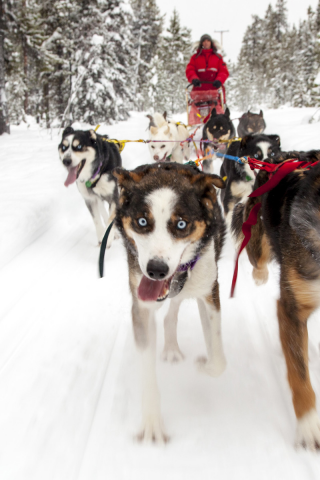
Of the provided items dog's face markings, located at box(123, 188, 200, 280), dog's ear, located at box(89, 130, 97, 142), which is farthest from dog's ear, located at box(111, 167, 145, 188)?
dog's ear, located at box(89, 130, 97, 142)

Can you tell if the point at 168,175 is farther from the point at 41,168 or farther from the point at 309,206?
the point at 41,168

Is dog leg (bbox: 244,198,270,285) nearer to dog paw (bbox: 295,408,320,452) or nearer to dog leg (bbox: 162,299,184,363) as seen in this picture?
dog leg (bbox: 162,299,184,363)

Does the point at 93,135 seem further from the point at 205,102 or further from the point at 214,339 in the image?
the point at 205,102

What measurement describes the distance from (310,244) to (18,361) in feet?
6.21

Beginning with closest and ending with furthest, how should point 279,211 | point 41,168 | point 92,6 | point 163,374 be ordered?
point 279,211 → point 163,374 → point 41,168 → point 92,6

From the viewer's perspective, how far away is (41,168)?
723 cm

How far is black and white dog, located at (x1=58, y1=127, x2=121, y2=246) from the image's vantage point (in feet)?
14.1

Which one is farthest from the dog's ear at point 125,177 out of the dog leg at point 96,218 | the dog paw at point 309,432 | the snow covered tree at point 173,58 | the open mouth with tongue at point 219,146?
the snow covered tree at point 173,58

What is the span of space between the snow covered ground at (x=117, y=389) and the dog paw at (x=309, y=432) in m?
0.05

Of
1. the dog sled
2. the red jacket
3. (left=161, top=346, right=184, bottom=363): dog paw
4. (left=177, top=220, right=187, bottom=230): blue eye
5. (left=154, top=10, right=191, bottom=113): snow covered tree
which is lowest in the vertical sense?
(left=161, top=346, right=184, bottom=363): dog paw

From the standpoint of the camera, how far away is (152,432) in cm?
165

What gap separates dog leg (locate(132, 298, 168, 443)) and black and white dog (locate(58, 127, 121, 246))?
250 cm

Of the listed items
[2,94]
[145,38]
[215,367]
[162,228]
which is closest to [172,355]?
[215,367]

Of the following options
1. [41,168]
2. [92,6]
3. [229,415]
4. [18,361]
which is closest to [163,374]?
[229,415]
